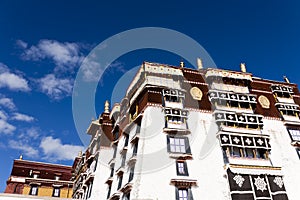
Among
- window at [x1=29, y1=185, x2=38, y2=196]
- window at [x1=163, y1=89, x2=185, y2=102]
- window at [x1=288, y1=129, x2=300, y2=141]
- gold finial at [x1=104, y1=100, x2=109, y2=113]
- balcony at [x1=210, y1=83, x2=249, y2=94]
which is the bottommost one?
window at [x1=29, y1=185, x2=38, y2=196]

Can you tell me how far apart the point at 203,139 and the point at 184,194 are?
21.1ft

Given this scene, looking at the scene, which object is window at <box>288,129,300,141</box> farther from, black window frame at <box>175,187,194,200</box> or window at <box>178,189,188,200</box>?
window at <box>178,189,188,200</box>

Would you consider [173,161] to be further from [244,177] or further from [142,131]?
[244,177]

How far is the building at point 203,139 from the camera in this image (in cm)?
2409

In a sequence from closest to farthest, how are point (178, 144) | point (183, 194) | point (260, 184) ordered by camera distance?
1. point (183, 194)
2. point (260, 184)
3. point (178, 144)

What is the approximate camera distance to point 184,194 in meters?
23.2

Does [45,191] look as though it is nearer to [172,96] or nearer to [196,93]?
[172,96]

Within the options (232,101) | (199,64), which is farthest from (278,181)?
(199,64)

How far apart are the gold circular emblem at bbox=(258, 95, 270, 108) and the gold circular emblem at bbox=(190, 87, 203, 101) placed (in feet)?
25.7

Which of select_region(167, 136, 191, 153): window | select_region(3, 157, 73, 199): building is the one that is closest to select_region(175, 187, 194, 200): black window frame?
select_region(167, 136, 191, 153): window

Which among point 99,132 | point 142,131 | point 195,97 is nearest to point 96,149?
point 99,132

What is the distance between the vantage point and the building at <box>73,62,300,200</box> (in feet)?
79.0

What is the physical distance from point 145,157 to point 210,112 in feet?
31.3

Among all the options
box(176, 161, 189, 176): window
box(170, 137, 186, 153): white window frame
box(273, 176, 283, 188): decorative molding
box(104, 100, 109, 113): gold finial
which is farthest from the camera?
box(104, 100, 109, 113): gold finial
